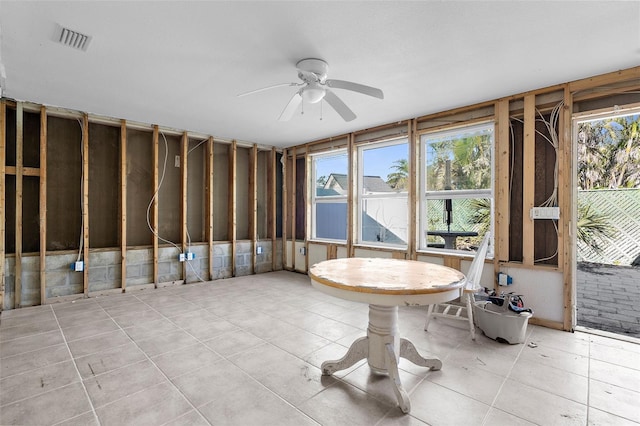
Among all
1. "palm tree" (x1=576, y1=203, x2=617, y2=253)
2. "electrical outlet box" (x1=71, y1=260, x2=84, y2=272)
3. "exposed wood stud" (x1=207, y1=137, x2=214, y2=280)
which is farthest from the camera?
"palm tree" (x1=576, y1=203, x2=617, y2=253)

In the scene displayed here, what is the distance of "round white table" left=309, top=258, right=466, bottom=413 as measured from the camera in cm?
171

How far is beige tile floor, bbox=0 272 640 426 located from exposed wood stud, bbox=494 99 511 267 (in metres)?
0.90

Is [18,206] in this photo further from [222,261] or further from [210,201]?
[222,261]

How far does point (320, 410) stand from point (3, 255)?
4268mm

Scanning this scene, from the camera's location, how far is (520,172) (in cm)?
344

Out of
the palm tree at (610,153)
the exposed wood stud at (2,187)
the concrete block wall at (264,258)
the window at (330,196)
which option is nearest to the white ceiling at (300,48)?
the exposed wood stud at (2,187)

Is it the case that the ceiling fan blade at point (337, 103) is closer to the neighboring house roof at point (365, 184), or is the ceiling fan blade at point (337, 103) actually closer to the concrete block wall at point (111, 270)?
the neighboring house roof at point (365, 184)

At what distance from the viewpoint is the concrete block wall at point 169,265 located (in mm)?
4797

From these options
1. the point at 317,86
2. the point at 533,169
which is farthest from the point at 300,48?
the point at 533,169

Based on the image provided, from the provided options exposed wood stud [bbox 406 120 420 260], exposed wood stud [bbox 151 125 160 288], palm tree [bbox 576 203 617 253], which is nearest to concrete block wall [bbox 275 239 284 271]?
exposed wood stud [bbox 151 125 160 288]

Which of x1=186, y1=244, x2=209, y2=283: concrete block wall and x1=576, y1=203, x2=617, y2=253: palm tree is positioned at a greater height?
x1=576, y1=203, x2=617, y2=253: palm tree

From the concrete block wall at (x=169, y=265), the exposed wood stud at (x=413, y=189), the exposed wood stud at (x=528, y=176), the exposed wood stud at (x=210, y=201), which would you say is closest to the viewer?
the exposed wood stud at (x=528, y=176)

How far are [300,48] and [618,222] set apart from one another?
8.02m

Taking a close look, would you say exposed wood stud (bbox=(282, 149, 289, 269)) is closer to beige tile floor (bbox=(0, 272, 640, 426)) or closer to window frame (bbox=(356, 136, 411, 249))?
window frame (bbox=(356, 136, 411, 249))
